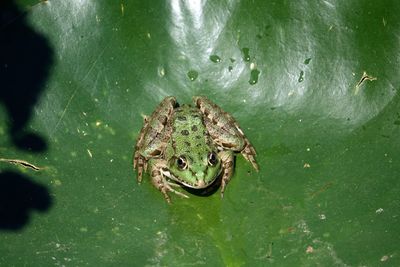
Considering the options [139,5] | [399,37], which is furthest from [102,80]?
[399,37]

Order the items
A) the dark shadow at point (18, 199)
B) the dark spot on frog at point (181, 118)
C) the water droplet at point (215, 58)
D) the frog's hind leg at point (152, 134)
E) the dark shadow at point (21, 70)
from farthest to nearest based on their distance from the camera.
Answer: the dark spot on frog at point (181, 118), the frog's hind leg at point (152, 134), the water droplet at point (215, 58), the dark shadow at point (18, 199), the dark shadow at point (21, 70)

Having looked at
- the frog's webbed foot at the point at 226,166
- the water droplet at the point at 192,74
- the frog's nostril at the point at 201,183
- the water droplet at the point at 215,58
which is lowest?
the frog's nostril at the point at 201,183

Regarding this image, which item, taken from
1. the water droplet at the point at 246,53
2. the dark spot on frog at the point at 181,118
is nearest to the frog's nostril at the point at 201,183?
the dark spot on frog at the point at 181,118

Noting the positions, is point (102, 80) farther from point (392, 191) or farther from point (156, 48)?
point (392, 191)

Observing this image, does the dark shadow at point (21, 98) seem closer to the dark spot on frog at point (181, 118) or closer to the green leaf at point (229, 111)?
the green leaf at point (229, 111)

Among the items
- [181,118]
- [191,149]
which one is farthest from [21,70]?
[191,149]

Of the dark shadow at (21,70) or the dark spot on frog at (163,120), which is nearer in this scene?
the dark shadow at (21,70)

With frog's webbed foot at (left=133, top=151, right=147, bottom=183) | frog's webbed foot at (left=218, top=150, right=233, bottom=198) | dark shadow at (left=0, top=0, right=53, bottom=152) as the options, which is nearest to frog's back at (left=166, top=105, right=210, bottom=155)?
frog's webbed foot at (left=218, top=150, right=233, bottom=198)
